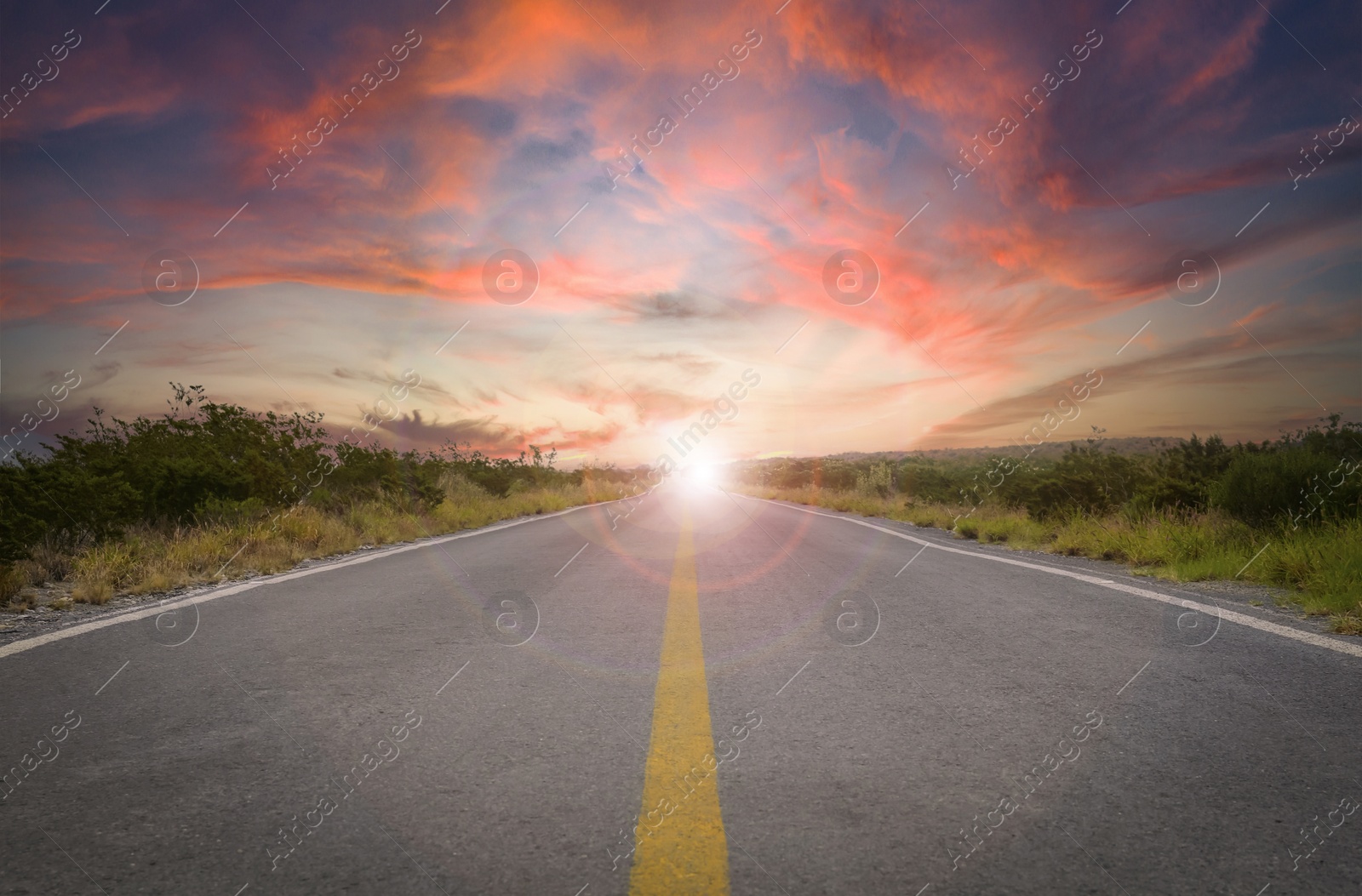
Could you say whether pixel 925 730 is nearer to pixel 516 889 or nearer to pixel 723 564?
pixel 516 889

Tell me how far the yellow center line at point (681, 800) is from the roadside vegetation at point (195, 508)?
5693 mm

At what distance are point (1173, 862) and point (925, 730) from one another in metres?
Result: 1.04

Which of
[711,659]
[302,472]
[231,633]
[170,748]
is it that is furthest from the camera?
[302,472]

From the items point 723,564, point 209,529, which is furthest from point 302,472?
point 723,564

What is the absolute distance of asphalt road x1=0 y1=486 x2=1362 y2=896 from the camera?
6.20 feet

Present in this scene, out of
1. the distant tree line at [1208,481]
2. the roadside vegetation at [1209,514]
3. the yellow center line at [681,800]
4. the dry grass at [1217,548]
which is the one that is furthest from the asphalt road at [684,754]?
the distant tree line at [1208,481]

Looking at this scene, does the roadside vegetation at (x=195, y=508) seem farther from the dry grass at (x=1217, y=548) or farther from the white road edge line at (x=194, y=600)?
the dry grass at (x=1217, y=548)

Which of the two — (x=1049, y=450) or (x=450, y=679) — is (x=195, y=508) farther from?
(x=1049, y=450)

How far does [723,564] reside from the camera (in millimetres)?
8203

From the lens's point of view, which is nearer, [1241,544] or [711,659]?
[711,659]

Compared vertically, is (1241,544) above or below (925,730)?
below

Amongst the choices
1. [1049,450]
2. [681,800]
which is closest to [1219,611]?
[681,800]

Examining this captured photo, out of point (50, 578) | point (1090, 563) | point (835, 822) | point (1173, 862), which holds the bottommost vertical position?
point (1090, 563)

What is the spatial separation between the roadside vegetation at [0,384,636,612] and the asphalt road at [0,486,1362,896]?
232cm
